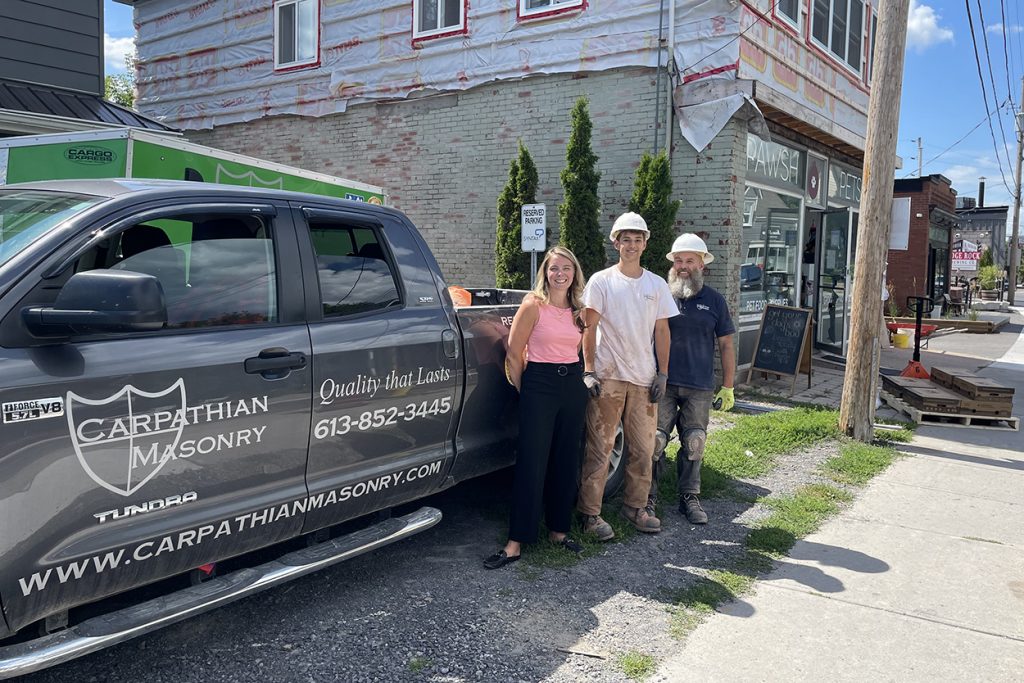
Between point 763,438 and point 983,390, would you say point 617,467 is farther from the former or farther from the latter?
point 983,390

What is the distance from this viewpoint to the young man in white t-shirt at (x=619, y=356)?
4914mm

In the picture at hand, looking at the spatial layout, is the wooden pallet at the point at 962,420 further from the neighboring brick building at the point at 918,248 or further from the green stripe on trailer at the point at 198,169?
the neighboring brick building at the point at 918,248

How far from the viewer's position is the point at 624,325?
4.91 meters

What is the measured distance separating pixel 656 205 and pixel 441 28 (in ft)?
16.2

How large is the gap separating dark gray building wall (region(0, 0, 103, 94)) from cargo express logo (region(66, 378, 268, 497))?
9.17 m

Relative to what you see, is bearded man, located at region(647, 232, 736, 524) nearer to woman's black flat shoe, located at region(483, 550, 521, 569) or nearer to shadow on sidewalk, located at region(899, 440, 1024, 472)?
woman's black flat shoe, located at region(483, 550, 521, 569)

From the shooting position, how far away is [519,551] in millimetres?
4605

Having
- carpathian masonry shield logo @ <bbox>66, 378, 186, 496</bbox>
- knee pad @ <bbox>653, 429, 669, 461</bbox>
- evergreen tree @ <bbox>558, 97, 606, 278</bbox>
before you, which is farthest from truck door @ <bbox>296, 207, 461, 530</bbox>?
evergreen tree @ <bbox>558, 97, 606, 278</bbox>

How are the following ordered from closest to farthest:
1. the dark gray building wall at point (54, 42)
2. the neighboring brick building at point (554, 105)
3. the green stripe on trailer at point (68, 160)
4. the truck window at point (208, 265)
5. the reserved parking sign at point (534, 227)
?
the truck window at point (208, 265)
the green stripe on trailer at point (68, 160)
the dark gray building wall at point (54, 42)
the reserved parking sign at point (534, 227)
the neighboring brick building at point (554, 105)

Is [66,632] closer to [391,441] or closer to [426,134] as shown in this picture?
[391,441]

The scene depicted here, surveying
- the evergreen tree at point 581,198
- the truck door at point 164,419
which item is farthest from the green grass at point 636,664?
the evergreen tree at point 581,198

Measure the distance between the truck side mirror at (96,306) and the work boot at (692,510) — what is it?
152 inches

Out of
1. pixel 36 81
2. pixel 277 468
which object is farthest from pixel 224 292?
pixel 36 81

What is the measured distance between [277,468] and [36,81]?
9309mm
